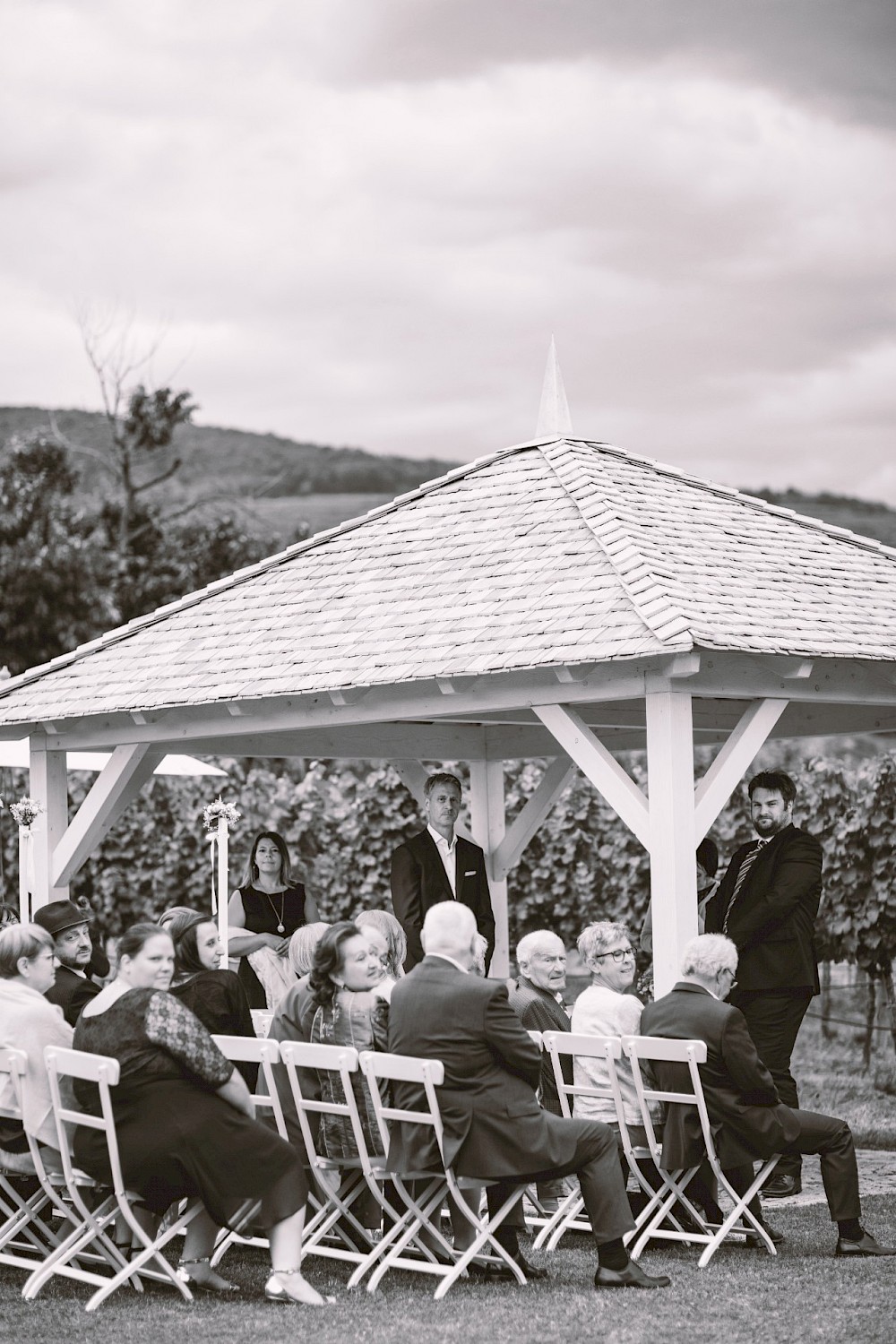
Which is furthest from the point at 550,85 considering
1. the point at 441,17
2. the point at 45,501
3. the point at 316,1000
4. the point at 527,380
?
the point at 316,1000

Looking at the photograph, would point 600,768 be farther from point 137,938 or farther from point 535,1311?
point 535,1311

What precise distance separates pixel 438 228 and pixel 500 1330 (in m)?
80.6

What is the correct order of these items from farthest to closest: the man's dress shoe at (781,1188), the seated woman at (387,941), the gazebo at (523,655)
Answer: the man's dress shoe at (781,1188) → the gazebo at (523,655) → the seated woman at (387,941)

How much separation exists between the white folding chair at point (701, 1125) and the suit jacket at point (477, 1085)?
495 millimetres

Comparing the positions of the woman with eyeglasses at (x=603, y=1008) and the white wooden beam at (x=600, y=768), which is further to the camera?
the white wooden beam at (x=600, y=768)

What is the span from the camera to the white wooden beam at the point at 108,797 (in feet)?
34.5

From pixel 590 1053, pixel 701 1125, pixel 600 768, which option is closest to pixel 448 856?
pixel 600 768

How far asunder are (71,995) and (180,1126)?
167cm

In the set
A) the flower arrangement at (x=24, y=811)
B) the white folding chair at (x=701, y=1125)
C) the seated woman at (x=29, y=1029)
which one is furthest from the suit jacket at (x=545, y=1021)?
the flower arrangement at (x=24, y=811)

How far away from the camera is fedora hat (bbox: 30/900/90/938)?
804 cm

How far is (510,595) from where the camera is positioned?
901cm

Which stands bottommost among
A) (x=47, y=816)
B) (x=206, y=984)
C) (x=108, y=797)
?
(x=206, y=984)

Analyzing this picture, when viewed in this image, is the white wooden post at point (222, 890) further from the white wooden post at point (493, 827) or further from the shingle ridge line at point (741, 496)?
the shingle ridge line at point (741, 496)

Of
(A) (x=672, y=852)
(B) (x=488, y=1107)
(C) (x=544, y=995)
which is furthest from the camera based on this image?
(C) (x=544, y=995)
